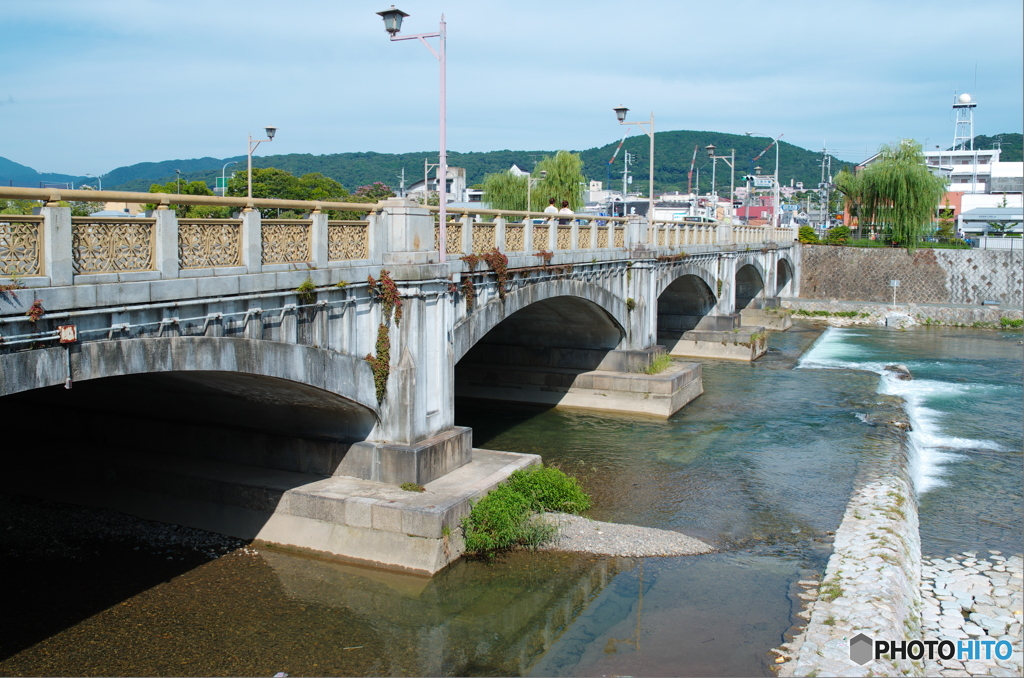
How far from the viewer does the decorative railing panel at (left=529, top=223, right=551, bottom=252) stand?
75.6 ft

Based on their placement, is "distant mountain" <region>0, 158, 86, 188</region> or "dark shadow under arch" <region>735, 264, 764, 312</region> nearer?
"distant mountain" <region>0, 158, 86, 188</region>

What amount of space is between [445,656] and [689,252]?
27275 mm

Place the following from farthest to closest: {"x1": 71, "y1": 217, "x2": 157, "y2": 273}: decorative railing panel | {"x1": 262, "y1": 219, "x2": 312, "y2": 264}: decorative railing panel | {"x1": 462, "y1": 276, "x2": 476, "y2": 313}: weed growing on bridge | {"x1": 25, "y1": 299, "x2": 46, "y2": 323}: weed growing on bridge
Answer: {"x1": 462, "y1": 276, "x2": 476, "y2": 313}: weed growing on bridge → {"x1": 262, "y1": 219, "x2": 312, "y2": 264}: decorative railing panel → {"x1": 71, "y1": 217, "x2": 157, "y2": 273}: decorative railing panel → {"x1": 25, "y1": 299, "x2": 46, "y2": 323}: weed growing on bridge

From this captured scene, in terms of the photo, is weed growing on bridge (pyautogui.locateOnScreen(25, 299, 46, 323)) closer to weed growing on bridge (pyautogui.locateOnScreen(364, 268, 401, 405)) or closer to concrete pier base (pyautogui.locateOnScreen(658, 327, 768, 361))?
weed growing on bridge (pyautogui.locateOnScreen(364, 268, 401, 405))

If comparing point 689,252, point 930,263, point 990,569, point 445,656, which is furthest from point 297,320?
point 930,263

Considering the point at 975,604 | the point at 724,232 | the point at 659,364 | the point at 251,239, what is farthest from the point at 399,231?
the point at 724,232

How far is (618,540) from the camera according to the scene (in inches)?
617

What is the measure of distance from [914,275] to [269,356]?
60304mm

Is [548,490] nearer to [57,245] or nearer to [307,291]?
[307,291]

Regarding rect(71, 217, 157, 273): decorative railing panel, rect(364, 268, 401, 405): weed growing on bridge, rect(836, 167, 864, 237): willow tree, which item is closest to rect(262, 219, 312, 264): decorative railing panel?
rect(364, 268, 401, 405): weed growing on bridge

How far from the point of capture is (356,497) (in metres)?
15.2

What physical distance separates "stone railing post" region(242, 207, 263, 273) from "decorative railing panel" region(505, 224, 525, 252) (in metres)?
8.92

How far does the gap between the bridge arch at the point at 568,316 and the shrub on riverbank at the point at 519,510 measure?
243 inches

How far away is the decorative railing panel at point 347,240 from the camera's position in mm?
14828
